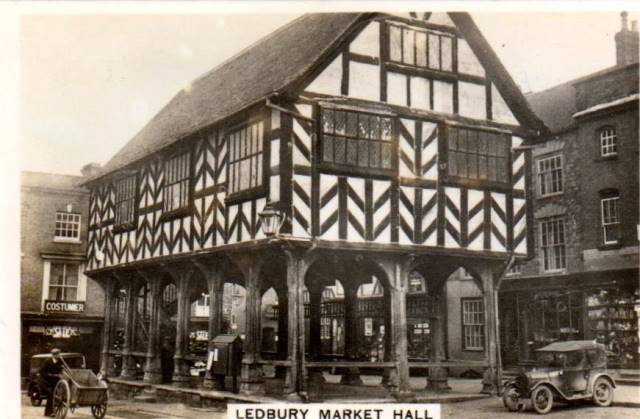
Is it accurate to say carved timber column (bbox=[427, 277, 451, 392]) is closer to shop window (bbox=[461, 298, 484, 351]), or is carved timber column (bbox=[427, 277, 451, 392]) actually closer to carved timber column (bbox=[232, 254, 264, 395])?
carved timber column (bbox=[232, 254, 264, 395])

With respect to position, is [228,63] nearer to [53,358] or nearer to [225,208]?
[225,208]

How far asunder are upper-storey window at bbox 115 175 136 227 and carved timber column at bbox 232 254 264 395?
219 inches

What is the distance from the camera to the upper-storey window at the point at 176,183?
15.9 m

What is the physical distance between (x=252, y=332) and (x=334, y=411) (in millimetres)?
3693

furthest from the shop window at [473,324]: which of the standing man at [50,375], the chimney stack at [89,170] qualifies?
the standing man at [50,375]

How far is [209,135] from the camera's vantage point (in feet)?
49.8

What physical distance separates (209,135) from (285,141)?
3078 millimetres

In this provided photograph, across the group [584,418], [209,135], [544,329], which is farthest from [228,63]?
[584,418]

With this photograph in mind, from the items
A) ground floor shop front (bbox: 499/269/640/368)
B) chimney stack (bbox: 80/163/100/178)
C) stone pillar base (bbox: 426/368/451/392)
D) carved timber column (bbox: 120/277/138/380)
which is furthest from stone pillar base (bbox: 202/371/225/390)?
chimney stack (bbox: 80/163/100/178)

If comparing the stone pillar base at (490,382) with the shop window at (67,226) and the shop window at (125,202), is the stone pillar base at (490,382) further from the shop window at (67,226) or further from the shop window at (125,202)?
the shop window at (67,226)

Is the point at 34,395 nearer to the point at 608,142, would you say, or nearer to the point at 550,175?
the point at 608,142

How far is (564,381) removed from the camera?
12.5m

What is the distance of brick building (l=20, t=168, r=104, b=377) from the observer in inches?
824

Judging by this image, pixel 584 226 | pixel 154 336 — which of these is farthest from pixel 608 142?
pixel 154 336
